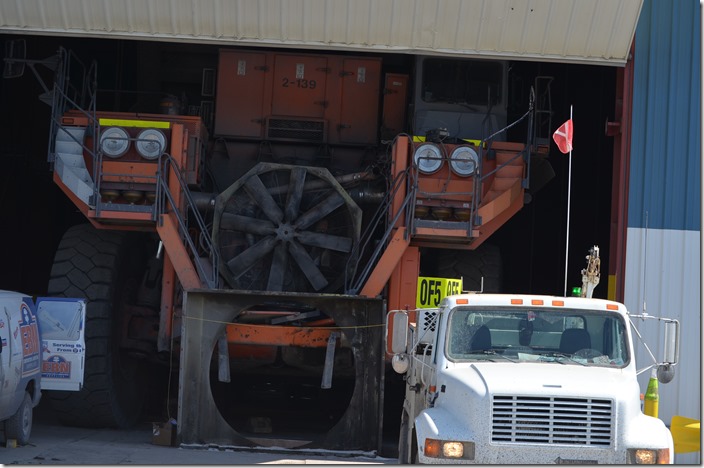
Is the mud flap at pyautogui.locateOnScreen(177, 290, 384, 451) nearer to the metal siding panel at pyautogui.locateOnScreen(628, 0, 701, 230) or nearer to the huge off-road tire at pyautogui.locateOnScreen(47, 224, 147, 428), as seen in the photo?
the huge off-road tire at pyautogui.locateOnScreen(47, 224, 147, 428)

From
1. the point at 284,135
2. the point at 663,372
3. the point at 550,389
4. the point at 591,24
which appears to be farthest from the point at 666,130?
the point at 550,389

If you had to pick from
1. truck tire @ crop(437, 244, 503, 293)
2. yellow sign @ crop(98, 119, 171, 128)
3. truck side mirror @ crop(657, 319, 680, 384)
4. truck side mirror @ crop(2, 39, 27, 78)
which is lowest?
truck side mirror @ crop(657, 319, 680, 384)

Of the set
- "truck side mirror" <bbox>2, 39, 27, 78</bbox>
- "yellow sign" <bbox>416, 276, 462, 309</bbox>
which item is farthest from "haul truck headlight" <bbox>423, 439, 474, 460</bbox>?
"truck side mirror" <bbox>2, 39, 27, 78</bbox>

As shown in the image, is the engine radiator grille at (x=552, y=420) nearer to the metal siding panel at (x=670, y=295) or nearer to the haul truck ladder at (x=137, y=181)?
the haul truck ladder at (x=137, y=181)

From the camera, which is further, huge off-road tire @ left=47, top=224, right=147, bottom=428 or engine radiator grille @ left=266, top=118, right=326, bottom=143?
engine radiator grille @ left=266, top=118, right=326, bottom=143

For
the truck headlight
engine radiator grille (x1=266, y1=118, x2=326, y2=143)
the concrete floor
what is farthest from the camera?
engine radiator grille (x1=266, y1=118, x2=326, y2=143)

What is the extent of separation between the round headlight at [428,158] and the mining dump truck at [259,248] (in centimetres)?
2

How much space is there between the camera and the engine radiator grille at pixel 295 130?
15.0 m

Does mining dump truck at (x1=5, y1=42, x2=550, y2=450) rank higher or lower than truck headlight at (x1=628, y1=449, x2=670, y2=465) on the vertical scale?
higher

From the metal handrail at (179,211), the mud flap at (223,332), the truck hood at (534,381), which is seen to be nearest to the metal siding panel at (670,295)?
the mud flap at (223,332)

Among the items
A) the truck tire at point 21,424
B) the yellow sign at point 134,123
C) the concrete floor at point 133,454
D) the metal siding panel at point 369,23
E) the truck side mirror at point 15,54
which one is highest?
the metal siding panel at point 369,23

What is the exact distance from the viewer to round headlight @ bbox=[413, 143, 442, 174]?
13.0 metres

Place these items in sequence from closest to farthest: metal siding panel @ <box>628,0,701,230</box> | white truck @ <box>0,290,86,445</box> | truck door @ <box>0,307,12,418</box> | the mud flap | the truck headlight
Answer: the truck headlight
truck door @ <box>0,307,12,418</box>
white truck @ <box>0,290,86,445</box>
the mud flap
metal siding panel @ <box>628,0,701,230</box>

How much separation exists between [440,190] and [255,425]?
3.84 meters
